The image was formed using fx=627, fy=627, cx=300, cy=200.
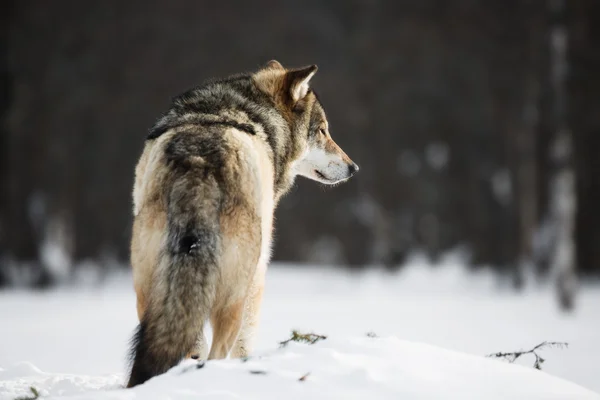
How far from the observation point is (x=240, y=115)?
446 cm

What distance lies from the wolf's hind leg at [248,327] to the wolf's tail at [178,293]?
107 cm

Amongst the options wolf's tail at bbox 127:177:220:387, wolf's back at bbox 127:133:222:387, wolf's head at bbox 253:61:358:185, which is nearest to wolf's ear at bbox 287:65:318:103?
wolf's head at bbox 253:61:358:185

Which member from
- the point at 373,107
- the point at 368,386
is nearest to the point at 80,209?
the point at 373,107

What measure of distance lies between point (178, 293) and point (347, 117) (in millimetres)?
21475

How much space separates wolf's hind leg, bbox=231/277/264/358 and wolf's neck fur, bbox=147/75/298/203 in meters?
0.82

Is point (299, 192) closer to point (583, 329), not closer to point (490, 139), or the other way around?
point (490, 139)

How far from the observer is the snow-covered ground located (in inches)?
128

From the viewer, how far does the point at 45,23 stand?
69.6 feet

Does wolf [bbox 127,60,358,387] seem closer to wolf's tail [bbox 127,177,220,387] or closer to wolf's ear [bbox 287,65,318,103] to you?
wolf's tail [bbox 127,177,220,387]

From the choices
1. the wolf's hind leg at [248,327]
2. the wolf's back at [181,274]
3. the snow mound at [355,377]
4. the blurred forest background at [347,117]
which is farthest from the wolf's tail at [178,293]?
the blurred forest background at [347,117]

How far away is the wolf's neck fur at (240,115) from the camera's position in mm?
4277

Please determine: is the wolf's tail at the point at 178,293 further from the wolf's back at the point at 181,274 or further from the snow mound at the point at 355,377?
the snow mound at the point at 355,377

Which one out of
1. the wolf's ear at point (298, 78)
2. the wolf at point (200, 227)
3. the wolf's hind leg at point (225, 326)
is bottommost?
the wolf's hind leg at point (225, 326)

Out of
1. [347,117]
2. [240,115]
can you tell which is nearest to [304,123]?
[240,115]
